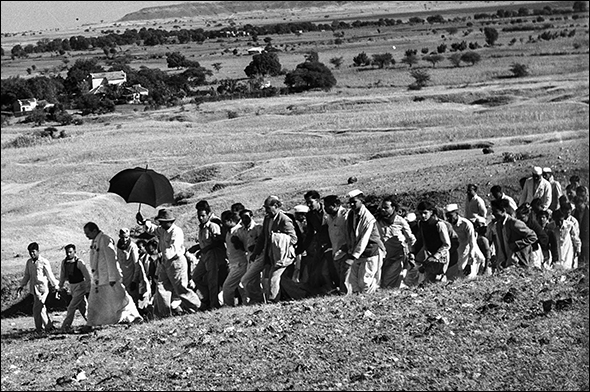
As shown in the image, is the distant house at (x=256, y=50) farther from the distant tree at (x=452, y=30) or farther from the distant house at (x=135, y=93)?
the distant tree at (x=452, y=30)

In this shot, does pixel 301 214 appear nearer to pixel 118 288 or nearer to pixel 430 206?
pixel 430 206

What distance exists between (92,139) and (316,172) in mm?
7013

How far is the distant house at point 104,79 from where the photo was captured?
78.7 ft

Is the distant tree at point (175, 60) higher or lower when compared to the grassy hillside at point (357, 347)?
higher

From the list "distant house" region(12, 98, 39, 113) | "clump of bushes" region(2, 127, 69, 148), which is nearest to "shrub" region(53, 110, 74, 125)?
"clump of bushes" region(2, 127, 69, 148)

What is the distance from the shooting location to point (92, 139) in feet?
95.9

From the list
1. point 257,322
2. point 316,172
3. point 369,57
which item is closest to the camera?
point 257,322

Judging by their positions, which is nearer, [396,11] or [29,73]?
[29,73]

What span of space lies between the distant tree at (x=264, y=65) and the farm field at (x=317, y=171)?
0.33m

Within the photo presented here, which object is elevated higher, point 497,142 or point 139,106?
point 139,106

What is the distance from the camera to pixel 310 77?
119 feet

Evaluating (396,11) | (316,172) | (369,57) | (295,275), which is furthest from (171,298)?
(396,11)

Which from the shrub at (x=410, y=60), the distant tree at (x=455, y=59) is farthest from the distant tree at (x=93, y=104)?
the distant tree at (x=455, y=59)

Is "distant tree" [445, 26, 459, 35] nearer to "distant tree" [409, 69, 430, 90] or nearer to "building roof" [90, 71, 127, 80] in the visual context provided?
"distant tree" [409, 69, 430, 90]
